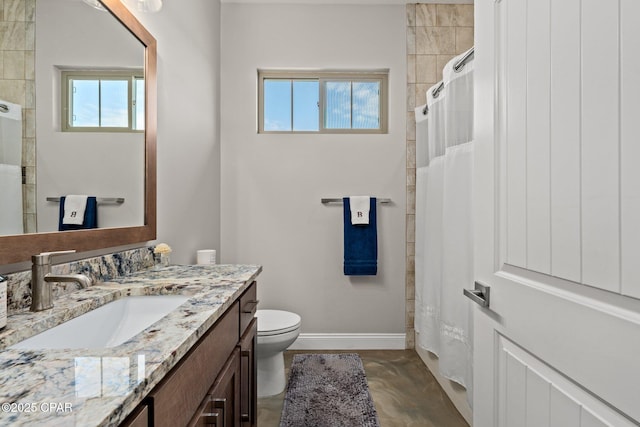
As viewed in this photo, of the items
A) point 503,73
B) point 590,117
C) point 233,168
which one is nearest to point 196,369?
point 590,117

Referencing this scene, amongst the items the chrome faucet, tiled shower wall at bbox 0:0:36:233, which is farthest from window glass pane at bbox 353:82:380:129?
the chrome faucet

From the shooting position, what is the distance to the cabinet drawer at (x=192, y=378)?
0.59m

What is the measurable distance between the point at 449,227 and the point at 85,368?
1.67 m

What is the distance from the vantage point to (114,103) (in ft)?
4.16

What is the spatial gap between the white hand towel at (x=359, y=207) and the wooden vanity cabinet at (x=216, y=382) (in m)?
1.22

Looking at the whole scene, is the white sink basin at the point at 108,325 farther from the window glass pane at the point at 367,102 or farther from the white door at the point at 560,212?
the window glass pane at the point at 367,102

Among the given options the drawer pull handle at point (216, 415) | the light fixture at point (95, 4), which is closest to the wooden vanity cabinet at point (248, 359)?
the drawer pull handle at point (216, 415)

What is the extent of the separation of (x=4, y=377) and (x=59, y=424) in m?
0.22

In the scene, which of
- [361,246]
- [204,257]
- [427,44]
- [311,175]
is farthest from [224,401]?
[427,44]

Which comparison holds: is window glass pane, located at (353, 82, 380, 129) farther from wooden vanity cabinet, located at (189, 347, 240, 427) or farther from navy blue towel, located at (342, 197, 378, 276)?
wooden vanity cabinet, located at (189, 347, 240, 427)

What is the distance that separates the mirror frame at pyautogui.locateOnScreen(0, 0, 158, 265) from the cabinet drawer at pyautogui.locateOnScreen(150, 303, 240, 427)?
52 centimetres

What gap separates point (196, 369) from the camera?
76 centimetres

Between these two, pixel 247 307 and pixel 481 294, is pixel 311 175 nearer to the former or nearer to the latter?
pixel 247 307

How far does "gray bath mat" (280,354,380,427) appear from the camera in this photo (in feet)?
5.59
